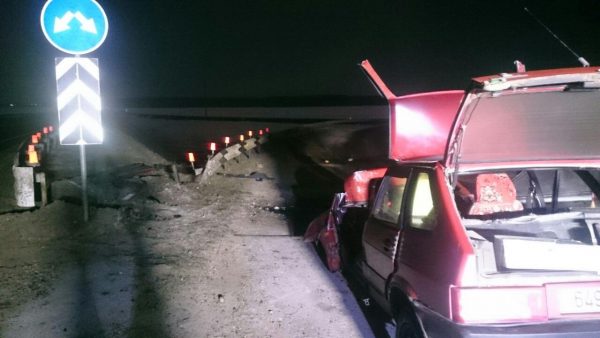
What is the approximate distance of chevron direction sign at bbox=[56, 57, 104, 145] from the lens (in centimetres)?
682

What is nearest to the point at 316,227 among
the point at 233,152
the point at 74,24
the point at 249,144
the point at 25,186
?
the point at 74,24

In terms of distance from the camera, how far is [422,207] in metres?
3.73

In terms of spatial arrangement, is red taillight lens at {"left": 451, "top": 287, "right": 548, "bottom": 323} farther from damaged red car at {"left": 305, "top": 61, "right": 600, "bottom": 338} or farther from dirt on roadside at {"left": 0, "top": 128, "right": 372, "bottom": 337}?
dirt on roadside at {"left": 0, "top": 128, "right": 372, "bottom": 337}

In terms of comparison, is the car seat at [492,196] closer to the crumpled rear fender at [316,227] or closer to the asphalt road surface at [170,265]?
the asphalt road surface at [170,265]

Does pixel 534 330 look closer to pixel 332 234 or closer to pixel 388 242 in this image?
pixel 388 242

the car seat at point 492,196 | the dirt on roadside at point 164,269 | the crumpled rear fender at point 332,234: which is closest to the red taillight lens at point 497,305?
the car seat at point 492,196

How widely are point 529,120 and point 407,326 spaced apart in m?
1.74

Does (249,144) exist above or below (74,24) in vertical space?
below

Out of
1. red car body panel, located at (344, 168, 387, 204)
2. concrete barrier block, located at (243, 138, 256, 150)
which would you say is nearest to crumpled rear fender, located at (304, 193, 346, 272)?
red car body panel, located at (344, 168, 387, 204)

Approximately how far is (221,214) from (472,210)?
5491 millimetres

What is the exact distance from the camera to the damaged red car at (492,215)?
2711 millimetres

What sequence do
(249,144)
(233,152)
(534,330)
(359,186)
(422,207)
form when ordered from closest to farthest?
(534,330) < (422,207) < (359,186) < (233,152) < (249,144)

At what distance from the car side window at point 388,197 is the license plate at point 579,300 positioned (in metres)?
1.58

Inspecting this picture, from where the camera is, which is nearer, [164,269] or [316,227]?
[164,269]
